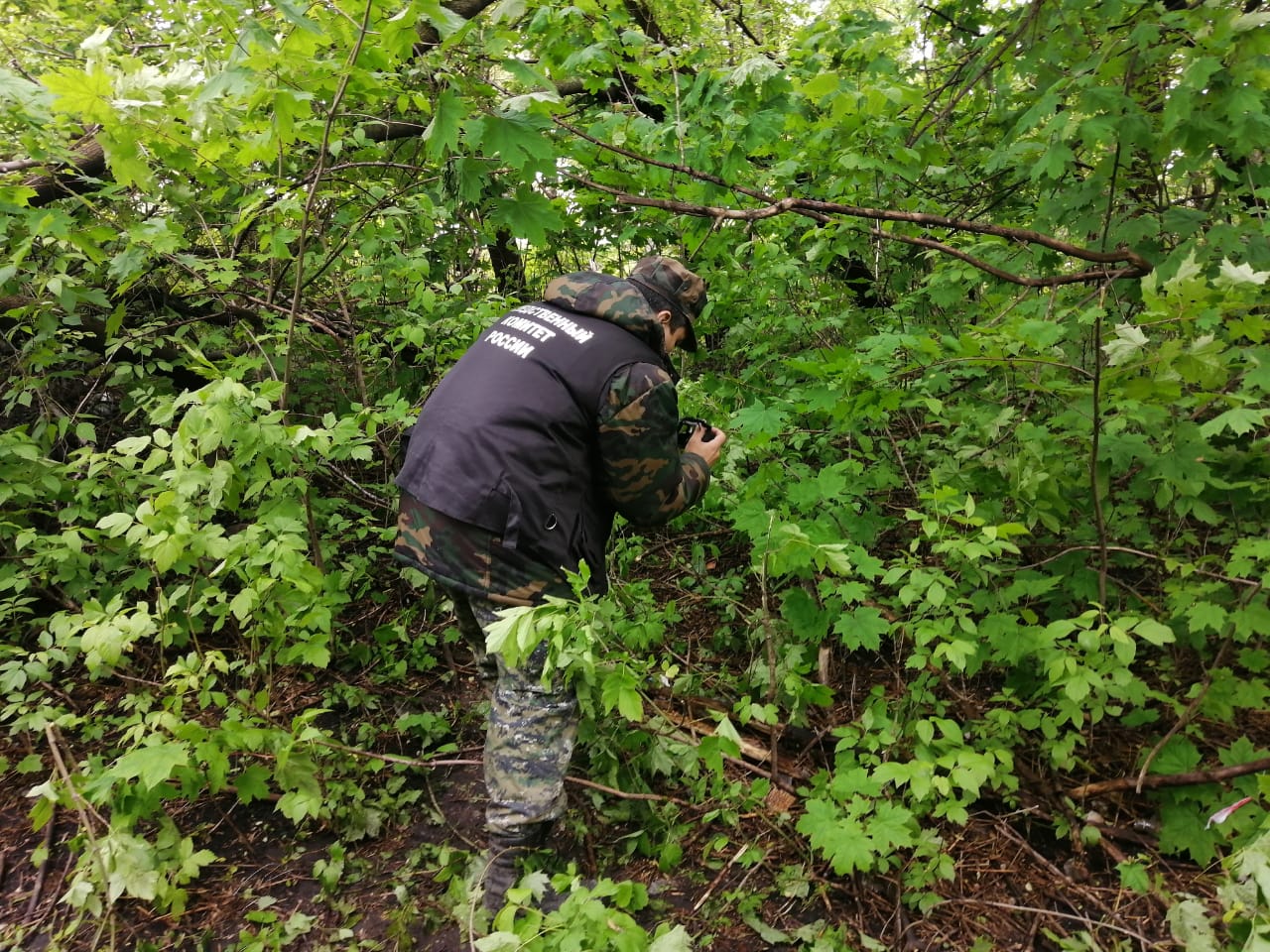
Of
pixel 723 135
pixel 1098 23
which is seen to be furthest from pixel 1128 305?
pixel 723 135

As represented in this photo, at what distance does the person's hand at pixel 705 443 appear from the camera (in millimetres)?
2810

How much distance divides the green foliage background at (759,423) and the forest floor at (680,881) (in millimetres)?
109

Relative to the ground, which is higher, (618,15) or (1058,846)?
(618,15)

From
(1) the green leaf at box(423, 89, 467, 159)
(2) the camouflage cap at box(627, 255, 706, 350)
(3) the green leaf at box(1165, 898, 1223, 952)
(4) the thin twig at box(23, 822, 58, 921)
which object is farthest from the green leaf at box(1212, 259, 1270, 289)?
(4) the thin twig at box(23, 822, 58, 921)

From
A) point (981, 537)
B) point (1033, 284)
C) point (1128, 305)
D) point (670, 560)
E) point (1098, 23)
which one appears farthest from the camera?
point (670, 560)

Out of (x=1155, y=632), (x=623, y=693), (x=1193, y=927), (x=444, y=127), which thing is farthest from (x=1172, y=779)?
(x=444, y=127)

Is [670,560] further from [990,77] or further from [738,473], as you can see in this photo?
[990,77]

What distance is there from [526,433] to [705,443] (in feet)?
3.11

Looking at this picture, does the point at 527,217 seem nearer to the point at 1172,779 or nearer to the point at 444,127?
the point at 444,127

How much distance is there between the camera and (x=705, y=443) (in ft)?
9.35

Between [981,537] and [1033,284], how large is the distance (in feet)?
3.06

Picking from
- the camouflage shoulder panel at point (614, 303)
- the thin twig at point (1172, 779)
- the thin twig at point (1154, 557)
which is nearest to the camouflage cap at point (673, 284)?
the camouflage shoulder panel at point (614, 303)

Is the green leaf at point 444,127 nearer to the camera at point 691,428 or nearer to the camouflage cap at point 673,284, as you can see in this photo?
the camouflage cap at point 673,284

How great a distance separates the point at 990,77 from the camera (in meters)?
3.38
